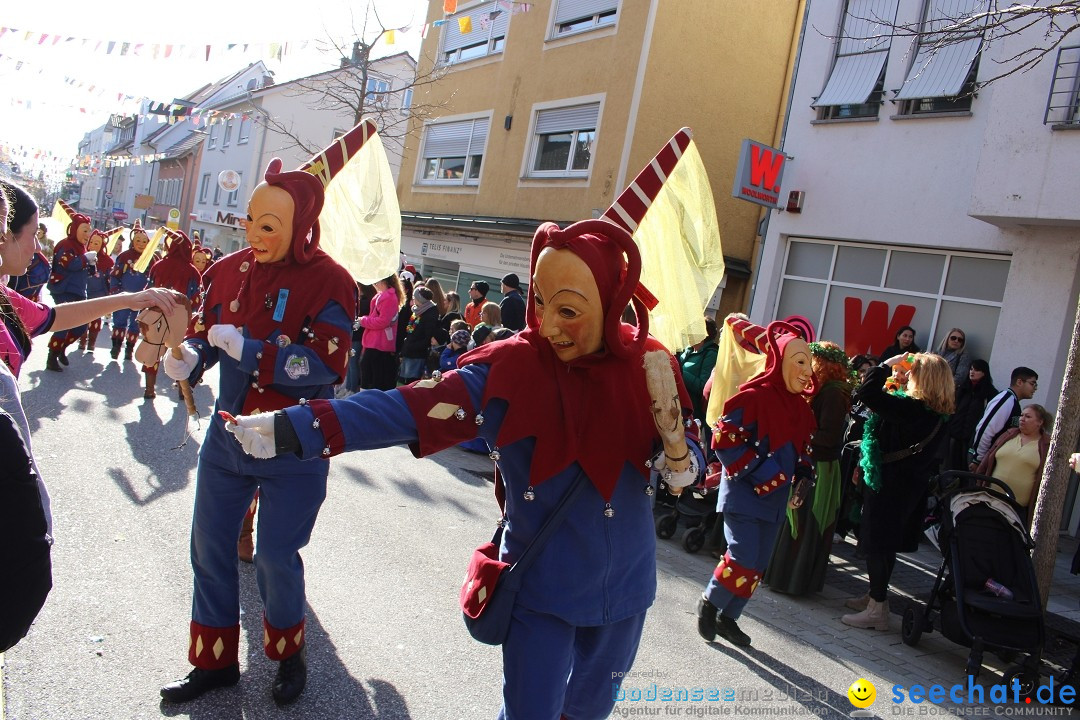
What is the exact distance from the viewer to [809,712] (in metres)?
4.19

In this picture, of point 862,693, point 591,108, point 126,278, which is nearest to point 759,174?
point 591,108

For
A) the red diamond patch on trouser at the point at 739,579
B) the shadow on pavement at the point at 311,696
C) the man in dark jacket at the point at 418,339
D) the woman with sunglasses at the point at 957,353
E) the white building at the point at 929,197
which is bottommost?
the shadow on pavement at the point at 311,696

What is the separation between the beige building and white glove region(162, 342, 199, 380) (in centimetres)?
1090

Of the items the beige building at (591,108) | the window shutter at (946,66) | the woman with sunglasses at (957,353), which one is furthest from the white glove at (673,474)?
the beige building at (591,108)

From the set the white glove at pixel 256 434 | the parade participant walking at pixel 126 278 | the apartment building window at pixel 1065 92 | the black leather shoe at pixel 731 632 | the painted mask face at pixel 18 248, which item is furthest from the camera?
the parade participant walking at pixel 126 278

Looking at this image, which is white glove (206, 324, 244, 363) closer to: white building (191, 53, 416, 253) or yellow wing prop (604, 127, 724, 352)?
yellow wing prop (604, 127, 724, 352)

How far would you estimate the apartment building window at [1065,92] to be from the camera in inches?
338

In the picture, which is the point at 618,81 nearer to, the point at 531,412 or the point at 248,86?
the point at 531,412

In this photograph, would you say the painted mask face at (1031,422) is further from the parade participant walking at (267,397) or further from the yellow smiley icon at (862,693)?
the parade participant walking at (267,397)

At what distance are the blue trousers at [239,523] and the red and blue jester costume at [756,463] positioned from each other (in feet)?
8.13

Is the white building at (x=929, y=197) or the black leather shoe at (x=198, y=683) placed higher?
the white building at (x=929, y=197)

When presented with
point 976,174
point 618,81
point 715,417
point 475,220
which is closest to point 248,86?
point 475,220

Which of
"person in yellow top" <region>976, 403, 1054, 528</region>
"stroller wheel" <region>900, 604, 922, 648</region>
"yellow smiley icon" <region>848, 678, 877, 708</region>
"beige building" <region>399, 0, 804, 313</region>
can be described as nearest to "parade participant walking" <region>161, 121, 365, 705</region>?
"yellow smiley icon" <region>848, 678, 877, 708</region>

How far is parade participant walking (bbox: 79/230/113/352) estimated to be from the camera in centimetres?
1180
